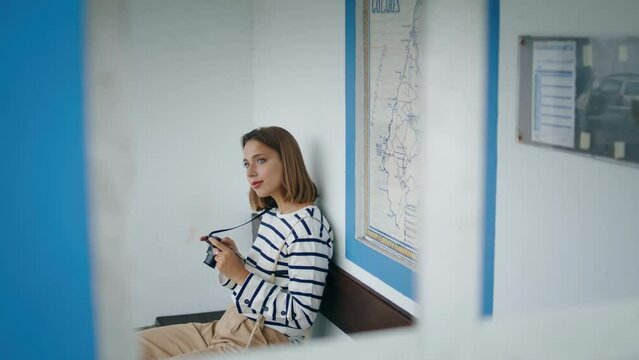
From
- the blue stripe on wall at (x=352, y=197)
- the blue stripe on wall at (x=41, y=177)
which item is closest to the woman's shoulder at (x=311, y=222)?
the blue stripe on wall at (x=352, y=197)

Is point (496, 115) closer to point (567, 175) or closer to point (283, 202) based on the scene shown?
point (567, 175)

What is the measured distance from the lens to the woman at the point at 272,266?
3.09 meters

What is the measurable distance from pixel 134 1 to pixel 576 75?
2.75 m

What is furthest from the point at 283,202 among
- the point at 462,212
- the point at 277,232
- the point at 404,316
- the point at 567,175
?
the point at 462,212

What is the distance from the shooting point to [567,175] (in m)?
2.02

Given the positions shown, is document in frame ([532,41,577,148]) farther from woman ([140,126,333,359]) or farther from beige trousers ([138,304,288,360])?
beige trousers ([138,304,288,360])

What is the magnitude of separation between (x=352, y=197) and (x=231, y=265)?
519mm

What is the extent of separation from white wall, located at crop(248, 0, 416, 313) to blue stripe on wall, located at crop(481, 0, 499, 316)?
0.48 metres

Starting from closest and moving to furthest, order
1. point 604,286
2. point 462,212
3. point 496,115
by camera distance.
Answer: point 462,212 → point 604,286 → point 496,115

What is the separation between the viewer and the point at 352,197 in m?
3.13

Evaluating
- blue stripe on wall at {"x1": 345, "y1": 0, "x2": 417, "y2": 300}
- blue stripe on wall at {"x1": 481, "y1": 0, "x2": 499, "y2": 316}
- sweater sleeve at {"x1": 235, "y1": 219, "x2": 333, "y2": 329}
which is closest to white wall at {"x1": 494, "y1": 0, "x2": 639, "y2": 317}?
blue stripe on wall at {"x1": 481, "y1": 0, "x2": 499, "y2": 316}

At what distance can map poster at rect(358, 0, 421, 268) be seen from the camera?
9.07 ft

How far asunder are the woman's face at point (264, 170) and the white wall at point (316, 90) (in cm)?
19

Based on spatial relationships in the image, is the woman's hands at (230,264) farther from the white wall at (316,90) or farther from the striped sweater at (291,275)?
the white wall at (316,90)
